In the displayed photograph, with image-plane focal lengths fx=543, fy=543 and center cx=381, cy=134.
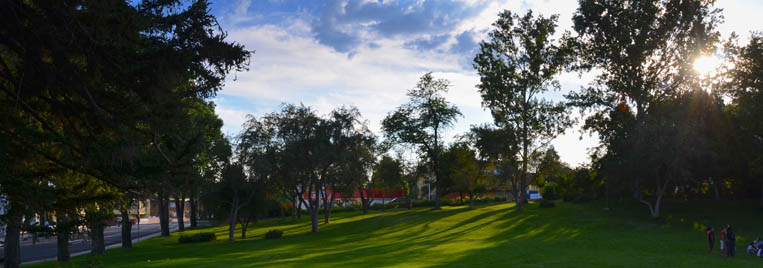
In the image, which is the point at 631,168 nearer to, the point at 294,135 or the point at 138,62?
the point at 294,135

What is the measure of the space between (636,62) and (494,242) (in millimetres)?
23638

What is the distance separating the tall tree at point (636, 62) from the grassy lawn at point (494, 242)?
5.54 meters

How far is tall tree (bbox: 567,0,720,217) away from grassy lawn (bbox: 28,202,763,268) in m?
5.54

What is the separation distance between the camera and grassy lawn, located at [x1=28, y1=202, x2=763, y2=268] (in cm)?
2623

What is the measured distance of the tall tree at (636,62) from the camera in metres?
47.2

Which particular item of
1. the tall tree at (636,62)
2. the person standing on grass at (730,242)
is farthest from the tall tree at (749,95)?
the person standing on grass at (730,242)

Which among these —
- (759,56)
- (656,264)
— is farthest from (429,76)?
(656,264)

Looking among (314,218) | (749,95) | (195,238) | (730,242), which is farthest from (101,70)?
(749,95)

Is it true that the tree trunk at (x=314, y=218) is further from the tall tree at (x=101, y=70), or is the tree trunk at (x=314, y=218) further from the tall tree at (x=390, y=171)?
the tall tree at (x=101, y=70)

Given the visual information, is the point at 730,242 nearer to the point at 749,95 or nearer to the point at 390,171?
the point at 749,95

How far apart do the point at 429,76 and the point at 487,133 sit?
1298 centimetres

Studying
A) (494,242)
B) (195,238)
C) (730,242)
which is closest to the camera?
(730,242)

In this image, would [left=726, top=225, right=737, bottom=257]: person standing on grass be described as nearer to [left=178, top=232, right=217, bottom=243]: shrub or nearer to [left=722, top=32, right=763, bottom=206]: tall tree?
[left=722, top=32, right=763, bottom=206]: tall tree

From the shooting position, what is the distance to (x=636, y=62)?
48.6 meters
